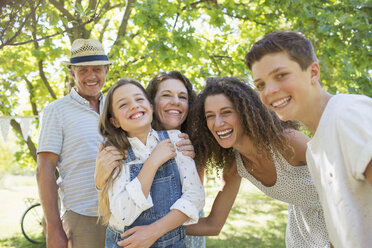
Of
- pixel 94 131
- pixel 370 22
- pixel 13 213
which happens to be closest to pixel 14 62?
pixel 94 131

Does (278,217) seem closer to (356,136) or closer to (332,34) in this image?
(332,34)

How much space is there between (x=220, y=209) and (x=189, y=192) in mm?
604

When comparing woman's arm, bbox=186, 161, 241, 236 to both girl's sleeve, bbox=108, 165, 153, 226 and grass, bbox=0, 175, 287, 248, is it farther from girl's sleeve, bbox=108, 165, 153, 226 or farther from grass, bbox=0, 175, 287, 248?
grass, bbox=0, 175, 287, 248

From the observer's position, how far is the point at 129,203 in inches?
80.7

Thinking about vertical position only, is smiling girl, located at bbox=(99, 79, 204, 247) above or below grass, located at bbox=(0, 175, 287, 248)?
above

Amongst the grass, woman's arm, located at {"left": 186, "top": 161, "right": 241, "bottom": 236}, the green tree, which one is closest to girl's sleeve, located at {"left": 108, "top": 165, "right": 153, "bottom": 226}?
woman's arm, located at {"left": 186, "top": 161, "right": 241, "bottom": 236}

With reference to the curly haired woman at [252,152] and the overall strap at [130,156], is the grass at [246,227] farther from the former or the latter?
the overall strap at [130,156]

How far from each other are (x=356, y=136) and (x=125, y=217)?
1374 mm

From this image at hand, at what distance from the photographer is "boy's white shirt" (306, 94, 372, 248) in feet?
3.92

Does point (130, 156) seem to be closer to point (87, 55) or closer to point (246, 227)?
point (87, 55)

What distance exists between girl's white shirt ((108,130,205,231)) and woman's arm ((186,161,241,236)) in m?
0.43

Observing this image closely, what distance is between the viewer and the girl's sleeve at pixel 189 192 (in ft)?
6.99

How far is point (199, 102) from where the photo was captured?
8.43ft

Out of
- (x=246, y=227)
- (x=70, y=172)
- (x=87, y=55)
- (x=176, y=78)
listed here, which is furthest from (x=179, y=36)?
(x=246, y=227)
